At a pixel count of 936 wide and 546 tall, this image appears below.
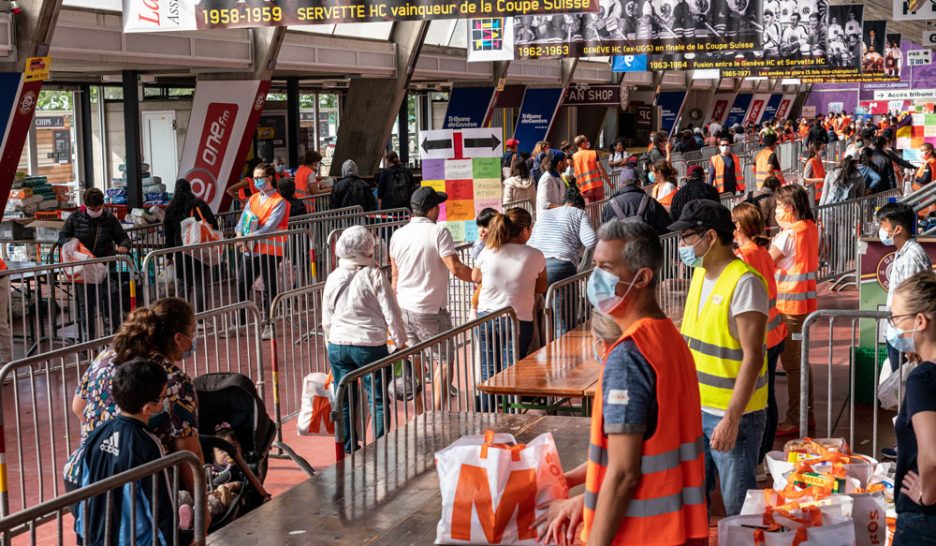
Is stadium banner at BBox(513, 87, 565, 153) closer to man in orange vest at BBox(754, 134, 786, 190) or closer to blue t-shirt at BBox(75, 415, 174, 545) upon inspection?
man in orange vest at BBox(754, 134, 786, 190)

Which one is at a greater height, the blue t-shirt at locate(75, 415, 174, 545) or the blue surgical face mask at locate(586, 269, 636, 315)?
the blue surgical face mask at locate(586, 269, 636, 315)

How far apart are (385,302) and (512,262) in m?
1.22

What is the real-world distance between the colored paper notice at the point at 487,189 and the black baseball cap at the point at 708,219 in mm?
7253

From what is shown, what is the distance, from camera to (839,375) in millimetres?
10547

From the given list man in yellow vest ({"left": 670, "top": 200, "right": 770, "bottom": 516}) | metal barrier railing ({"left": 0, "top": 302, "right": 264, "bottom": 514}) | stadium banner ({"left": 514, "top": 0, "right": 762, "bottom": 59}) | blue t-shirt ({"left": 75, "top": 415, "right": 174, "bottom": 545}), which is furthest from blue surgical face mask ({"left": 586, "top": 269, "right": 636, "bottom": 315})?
stadium banner ({"left": 514, "top": 0, "right": 762, "bottom": 59})

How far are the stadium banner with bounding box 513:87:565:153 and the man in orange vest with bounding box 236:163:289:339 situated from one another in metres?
18.0

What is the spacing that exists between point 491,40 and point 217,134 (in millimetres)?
5256

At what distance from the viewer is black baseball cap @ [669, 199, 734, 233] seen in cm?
Result: 531

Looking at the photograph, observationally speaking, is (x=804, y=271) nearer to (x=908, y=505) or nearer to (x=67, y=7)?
(x=908, y=505)

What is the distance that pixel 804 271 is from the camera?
8477 millimetres

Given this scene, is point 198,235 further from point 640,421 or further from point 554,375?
point 640,421

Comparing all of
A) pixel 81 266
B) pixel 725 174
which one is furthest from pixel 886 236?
pixel 725 174

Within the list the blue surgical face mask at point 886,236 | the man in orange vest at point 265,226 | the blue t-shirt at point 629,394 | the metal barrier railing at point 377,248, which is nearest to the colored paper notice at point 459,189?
the metal barrier railing at point 377,248

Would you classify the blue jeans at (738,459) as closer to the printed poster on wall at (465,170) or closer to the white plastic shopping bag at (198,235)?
the printed poster on wall at (465,170)
